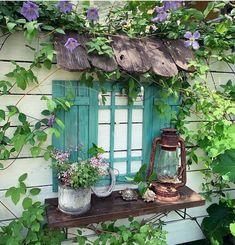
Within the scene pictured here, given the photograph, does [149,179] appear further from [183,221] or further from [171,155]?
[183,221]

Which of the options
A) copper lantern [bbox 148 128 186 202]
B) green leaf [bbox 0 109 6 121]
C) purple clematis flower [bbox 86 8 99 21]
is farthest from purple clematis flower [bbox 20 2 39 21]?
copper lantern [bbox 148 128 186 202]

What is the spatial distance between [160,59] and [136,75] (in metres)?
0.17

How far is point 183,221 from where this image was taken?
2104 mm

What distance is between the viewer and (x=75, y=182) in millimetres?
1481

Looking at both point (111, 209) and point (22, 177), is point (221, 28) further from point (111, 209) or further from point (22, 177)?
point (22, 177)

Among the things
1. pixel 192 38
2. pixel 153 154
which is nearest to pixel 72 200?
pixel 153 154

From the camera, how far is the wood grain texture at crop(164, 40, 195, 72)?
67.9 inches

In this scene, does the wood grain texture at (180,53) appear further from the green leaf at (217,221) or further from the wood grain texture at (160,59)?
the green leaf at (217,221)

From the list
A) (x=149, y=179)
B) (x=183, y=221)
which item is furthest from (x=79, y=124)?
(x=183, y=221)

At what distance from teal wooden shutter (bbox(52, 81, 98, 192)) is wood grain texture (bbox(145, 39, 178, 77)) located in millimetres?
391

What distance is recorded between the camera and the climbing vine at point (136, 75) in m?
1.49

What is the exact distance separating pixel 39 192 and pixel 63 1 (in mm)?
1046

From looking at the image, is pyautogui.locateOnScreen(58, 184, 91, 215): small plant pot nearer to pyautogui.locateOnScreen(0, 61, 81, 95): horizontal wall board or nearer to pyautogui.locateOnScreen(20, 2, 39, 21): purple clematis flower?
pyautogui.locateOnScreen(0, 61, 81, 95): horizontal wall board

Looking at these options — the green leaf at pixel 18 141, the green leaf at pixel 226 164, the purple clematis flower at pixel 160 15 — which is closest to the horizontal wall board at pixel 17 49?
the green leaf at pixel 18 141
